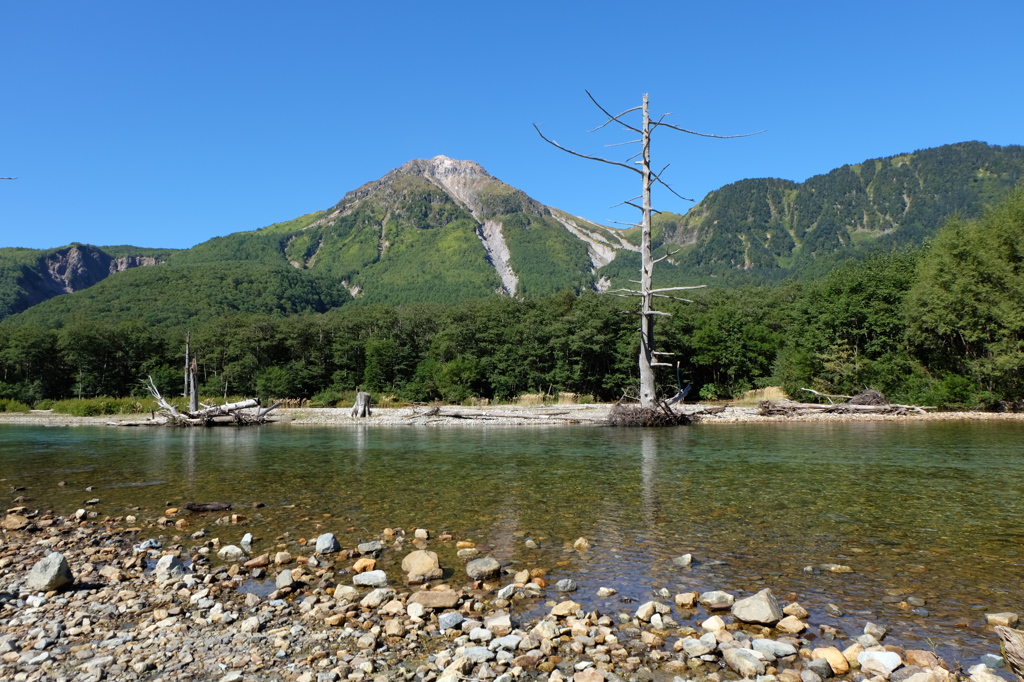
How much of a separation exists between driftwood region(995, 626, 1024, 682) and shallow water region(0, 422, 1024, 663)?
356 mm

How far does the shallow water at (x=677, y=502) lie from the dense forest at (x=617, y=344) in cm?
1254

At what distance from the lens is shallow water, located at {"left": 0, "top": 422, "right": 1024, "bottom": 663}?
250 inches

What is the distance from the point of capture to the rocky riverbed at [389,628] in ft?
14.8

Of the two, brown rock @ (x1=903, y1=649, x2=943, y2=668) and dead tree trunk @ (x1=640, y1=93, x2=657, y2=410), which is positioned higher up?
dead tree trunk @ (x1=640, y1=93, x2=657, y2=410)

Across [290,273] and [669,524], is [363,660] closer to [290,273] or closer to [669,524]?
[669,524]

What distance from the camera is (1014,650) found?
4156 mm

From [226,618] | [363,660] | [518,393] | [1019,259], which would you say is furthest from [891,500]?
[518,393]

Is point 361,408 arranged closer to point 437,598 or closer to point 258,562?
point 258,562

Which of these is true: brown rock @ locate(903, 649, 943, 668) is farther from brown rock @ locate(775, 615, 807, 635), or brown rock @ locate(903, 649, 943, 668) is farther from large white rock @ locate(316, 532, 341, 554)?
large white rock @ locate(316, 532, 341, 554)

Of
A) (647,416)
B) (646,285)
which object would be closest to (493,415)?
(647,416)

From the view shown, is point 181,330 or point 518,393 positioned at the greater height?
point 181,330

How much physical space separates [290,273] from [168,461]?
177656 millimetres

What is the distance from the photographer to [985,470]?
13461mm

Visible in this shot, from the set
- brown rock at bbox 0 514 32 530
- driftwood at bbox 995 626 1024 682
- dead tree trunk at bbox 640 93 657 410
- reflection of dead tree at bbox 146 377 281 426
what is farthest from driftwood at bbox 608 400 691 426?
driftwood at bbox 995 626 1024 682
